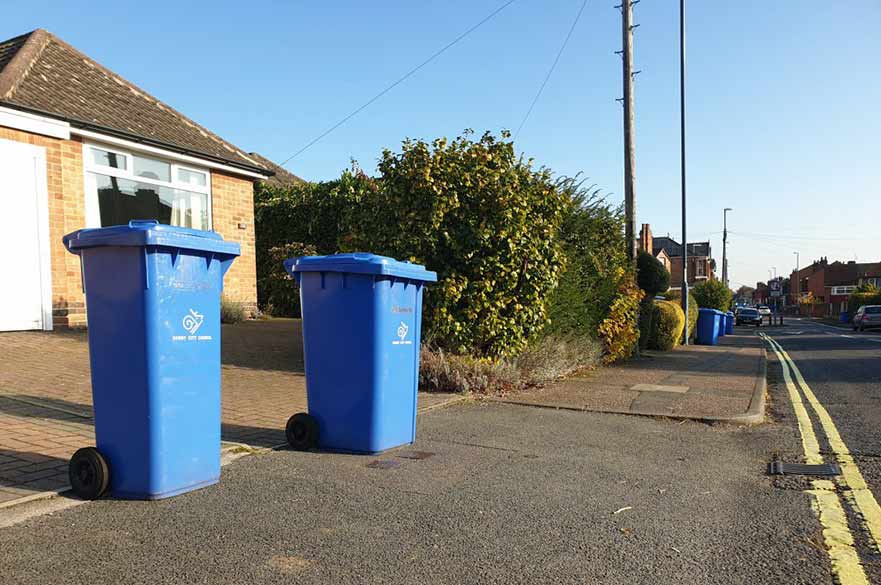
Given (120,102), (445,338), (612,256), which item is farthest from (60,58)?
(612,256)

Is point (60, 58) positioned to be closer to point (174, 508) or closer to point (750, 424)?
point (174, 508)

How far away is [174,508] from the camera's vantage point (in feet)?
12.6

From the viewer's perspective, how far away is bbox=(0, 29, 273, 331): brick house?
10.7 metres

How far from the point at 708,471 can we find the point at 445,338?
454cm

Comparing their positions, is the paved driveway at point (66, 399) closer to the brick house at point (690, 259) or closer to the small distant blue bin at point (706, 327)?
the small distant blue bin at point (706, 327)

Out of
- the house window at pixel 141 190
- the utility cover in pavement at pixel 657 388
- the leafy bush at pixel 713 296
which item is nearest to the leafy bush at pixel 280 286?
the house window at pixel 141 190

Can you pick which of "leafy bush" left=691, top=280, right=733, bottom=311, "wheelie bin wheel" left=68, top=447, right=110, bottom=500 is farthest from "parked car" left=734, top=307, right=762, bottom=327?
"wheelie bin wheel" left=68, top=447, right=110, bottom=500

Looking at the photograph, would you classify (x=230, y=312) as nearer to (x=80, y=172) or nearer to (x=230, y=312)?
(x=230, y=312)

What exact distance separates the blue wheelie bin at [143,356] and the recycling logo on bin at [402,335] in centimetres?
172

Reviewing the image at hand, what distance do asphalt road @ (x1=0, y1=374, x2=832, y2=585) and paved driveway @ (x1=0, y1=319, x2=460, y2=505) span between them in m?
0.80

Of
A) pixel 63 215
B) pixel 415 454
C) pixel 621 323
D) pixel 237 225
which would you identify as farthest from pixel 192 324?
pixel 237 225

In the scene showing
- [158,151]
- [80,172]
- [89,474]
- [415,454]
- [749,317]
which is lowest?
[749,317]

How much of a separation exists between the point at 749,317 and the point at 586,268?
1694 inches

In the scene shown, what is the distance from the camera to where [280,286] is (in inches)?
702
